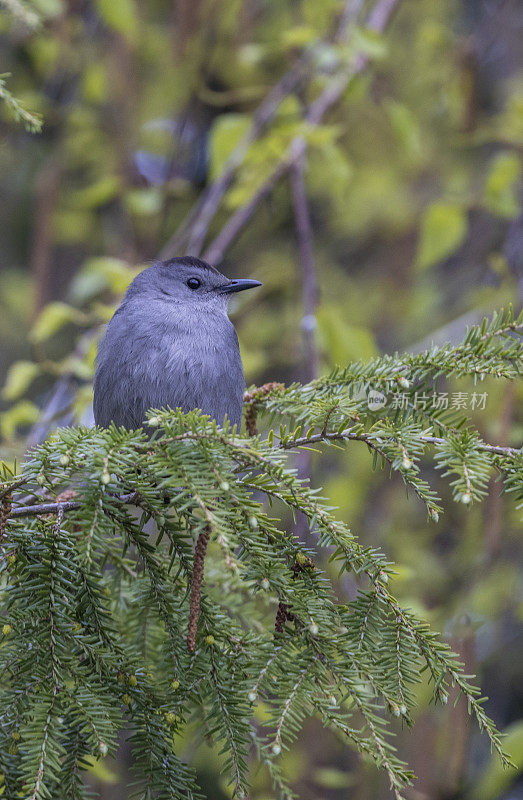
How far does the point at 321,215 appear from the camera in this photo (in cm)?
664

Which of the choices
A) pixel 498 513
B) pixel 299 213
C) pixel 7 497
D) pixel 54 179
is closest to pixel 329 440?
pixel 7 497

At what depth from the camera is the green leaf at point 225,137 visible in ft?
12.7

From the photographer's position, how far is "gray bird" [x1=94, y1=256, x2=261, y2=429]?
2.52 meters

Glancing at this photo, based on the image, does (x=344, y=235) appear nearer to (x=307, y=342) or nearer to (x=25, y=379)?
(x=307, y=342)

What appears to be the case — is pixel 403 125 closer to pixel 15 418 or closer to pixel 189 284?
pixel 189 284

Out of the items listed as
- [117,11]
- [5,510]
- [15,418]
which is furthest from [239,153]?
[5,510]

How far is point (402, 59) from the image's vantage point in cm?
616

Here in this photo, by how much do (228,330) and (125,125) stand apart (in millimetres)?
3203

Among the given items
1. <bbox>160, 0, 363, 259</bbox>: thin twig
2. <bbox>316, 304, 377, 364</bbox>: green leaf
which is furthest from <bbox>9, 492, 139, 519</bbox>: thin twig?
<bbox>160, 0, 363, 259</bbox>: thin twig

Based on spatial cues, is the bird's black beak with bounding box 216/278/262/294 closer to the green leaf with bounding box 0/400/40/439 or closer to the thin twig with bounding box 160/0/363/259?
the thin twig with bounding box 160/0/363/259

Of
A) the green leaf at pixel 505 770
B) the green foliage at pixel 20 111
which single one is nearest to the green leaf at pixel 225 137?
the green foliage at pixel 20 111

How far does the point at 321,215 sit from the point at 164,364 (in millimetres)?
4444

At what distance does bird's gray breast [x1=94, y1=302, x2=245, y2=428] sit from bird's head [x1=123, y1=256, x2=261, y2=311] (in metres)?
0.35

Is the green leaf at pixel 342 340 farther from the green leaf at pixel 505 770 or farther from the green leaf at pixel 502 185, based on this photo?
the green leaf at pixel 505 770
